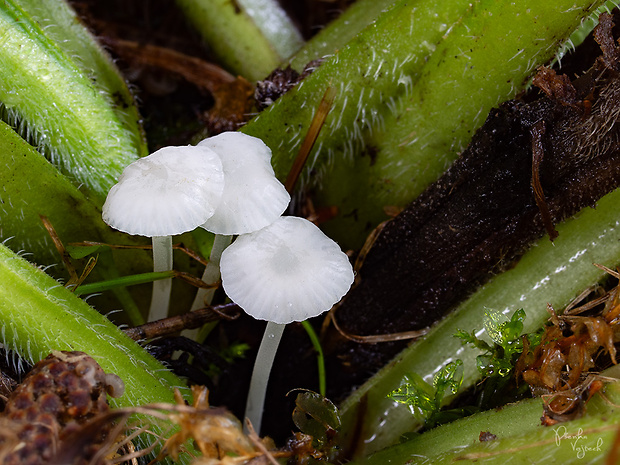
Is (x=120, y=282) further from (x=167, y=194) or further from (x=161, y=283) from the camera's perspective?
(x=167, y=194)

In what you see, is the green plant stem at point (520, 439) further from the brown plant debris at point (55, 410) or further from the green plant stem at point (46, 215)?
the green plant stem at point (46, 215)

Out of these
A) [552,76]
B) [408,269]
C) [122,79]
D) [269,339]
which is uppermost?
[122,79]

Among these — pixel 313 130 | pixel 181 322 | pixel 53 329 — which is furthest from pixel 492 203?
pixel 53 329

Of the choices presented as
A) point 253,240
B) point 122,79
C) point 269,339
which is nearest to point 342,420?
point 269,339

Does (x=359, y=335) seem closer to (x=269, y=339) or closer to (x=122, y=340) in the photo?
(x=269, y=339)

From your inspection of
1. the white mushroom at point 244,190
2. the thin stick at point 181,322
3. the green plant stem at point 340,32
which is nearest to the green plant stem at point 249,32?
the green plant stem at point 340,32

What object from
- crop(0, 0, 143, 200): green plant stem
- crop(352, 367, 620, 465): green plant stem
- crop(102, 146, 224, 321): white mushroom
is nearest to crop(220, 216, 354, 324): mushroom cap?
crop(102, 146, 224, 321): white mushroom

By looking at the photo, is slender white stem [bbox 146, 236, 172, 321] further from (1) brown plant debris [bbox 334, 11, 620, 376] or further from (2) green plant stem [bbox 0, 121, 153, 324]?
(1) brown plant debris [bbox 334, 11, 620, 376]
